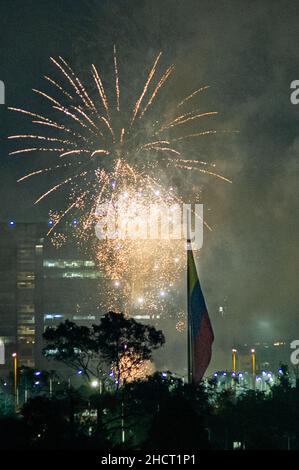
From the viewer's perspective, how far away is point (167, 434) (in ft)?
85.8

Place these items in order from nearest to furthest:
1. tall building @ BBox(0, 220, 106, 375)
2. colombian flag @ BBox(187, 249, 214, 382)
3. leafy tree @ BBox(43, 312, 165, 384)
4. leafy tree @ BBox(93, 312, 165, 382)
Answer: colombian flag @ BBox(187, 249, 214, 382)
leafy tree @ BBox(43, 312, 165, 384)
leafy tree @ BBox(93, 312, 165, 382)
tall building @ BBox(0, 220, 106, 375)

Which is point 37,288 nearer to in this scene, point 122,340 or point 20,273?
point 20,273

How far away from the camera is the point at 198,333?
101 feet

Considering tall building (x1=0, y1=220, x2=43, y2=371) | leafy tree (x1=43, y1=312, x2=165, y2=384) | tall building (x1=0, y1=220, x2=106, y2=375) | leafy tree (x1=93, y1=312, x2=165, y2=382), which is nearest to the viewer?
leafy tree (x1=43, y1=312, x2=165, y2=384)

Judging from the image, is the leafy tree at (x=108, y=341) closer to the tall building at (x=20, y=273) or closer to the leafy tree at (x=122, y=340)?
Result: the leafy tree at (x=122, y=340)

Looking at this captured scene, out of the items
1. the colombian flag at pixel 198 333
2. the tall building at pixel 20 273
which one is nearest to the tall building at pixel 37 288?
the tall building at pixel 20 273

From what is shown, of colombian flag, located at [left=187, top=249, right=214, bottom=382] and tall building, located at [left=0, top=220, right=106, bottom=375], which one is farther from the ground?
tall building, located at [left=0, top=220, right=106, bottom=375]

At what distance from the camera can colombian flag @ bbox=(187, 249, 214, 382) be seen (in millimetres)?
30500

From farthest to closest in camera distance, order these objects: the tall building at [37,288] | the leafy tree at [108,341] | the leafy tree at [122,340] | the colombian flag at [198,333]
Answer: the tall building at [37,288] < the leafy tree at [122,340] < the leafy tree at [108,341] < the colombian flag at [198,333]

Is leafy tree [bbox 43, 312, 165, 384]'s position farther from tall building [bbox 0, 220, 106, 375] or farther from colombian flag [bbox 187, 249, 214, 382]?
tall building [bbox 0, 220, 106, 375]

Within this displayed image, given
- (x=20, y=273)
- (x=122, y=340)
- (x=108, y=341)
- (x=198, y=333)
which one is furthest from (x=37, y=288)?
(x=198, y=333)

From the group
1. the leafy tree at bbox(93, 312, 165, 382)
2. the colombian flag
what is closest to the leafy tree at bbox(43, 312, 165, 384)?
the leafy tree at bbox(93, 312, 165, 382)

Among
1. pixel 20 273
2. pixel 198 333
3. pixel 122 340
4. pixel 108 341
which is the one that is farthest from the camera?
pixel 20 273

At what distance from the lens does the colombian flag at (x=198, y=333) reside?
100ft
